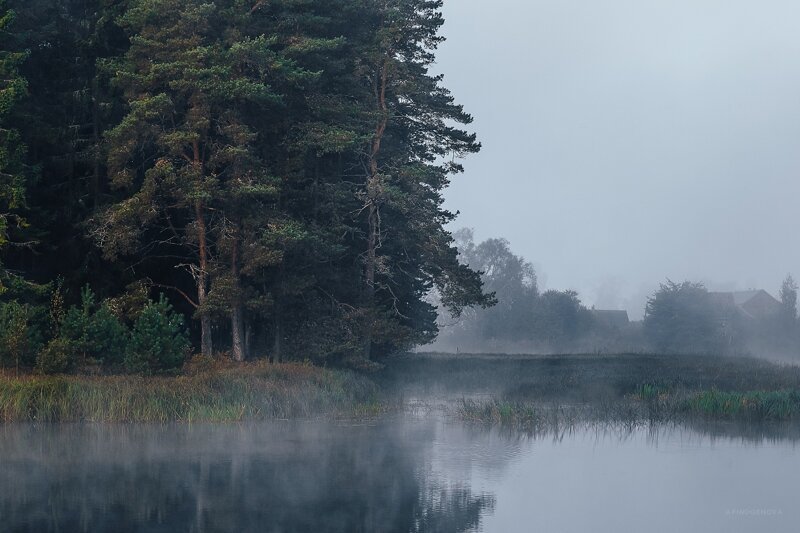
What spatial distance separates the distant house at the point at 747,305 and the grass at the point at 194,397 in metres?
69.2

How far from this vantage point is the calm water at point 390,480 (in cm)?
1638

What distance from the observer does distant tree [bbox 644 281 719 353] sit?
86.1 m

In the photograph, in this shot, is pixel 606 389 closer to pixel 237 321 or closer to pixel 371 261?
pixel 371 261

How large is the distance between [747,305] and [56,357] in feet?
316

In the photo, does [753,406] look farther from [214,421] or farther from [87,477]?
[87,477]

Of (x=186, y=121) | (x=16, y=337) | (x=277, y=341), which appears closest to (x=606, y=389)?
(x=277, y=341)

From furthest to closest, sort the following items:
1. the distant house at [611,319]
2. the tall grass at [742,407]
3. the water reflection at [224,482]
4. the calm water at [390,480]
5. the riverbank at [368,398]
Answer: the distant house at [611,319] → the tall grass at [742,407] → the riverbank at [368,398] → the calm water at [390,480] → the water reflection at [224,482]

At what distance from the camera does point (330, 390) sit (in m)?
31.3

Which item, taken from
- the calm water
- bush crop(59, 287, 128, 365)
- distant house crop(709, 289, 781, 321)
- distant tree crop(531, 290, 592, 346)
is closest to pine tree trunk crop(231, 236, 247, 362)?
bush crop(59, 287, 128, 365)

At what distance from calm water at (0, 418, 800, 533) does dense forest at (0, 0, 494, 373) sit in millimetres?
7460

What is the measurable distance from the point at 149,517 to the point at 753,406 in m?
19.8

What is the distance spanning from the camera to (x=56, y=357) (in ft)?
93.4

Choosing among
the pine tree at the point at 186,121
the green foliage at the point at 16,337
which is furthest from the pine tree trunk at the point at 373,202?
the green foliage at the point at 16,337

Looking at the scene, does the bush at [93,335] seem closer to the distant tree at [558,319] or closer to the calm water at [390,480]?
the calm water at [390,480]
